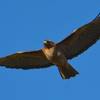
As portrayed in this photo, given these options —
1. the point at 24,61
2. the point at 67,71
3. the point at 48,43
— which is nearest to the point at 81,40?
the point at 48,43

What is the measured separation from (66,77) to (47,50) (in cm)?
122

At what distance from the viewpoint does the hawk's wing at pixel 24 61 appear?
2188 cm

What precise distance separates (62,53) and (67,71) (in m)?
0.92

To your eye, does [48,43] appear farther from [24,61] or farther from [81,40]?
[24,61]

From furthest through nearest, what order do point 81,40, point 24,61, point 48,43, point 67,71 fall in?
1. point 24,61
2. point 81,40
3. point 48,43
4. point 67,71

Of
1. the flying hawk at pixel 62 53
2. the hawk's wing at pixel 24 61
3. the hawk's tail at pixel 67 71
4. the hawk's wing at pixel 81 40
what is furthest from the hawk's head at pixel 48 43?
the hawk's tail at pixel 67 71

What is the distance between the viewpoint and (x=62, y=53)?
70.5 ft

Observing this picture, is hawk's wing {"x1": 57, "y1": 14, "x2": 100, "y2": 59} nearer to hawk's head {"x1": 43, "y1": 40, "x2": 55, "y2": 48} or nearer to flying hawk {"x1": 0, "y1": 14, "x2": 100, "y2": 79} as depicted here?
flying hawk {"x1": 0, "y1": 14, "x2": 100, "y2": 79}

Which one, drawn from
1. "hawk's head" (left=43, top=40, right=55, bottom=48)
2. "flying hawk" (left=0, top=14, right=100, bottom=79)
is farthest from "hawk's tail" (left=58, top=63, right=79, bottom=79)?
"hawk's head" (left=43, top=40, right=55, bottom=48)

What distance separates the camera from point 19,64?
2217cm

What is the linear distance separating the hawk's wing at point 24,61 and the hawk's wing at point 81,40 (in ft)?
2.71

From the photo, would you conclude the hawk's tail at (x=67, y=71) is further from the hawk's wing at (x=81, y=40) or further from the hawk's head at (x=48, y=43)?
the hawk's head at (x=48, y=43)

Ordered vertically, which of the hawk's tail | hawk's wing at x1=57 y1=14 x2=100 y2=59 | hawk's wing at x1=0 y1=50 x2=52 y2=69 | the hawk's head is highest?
hawk's wing at x1=0 y1=50 x2=52 y2=69

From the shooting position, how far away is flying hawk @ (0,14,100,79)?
2080cm
